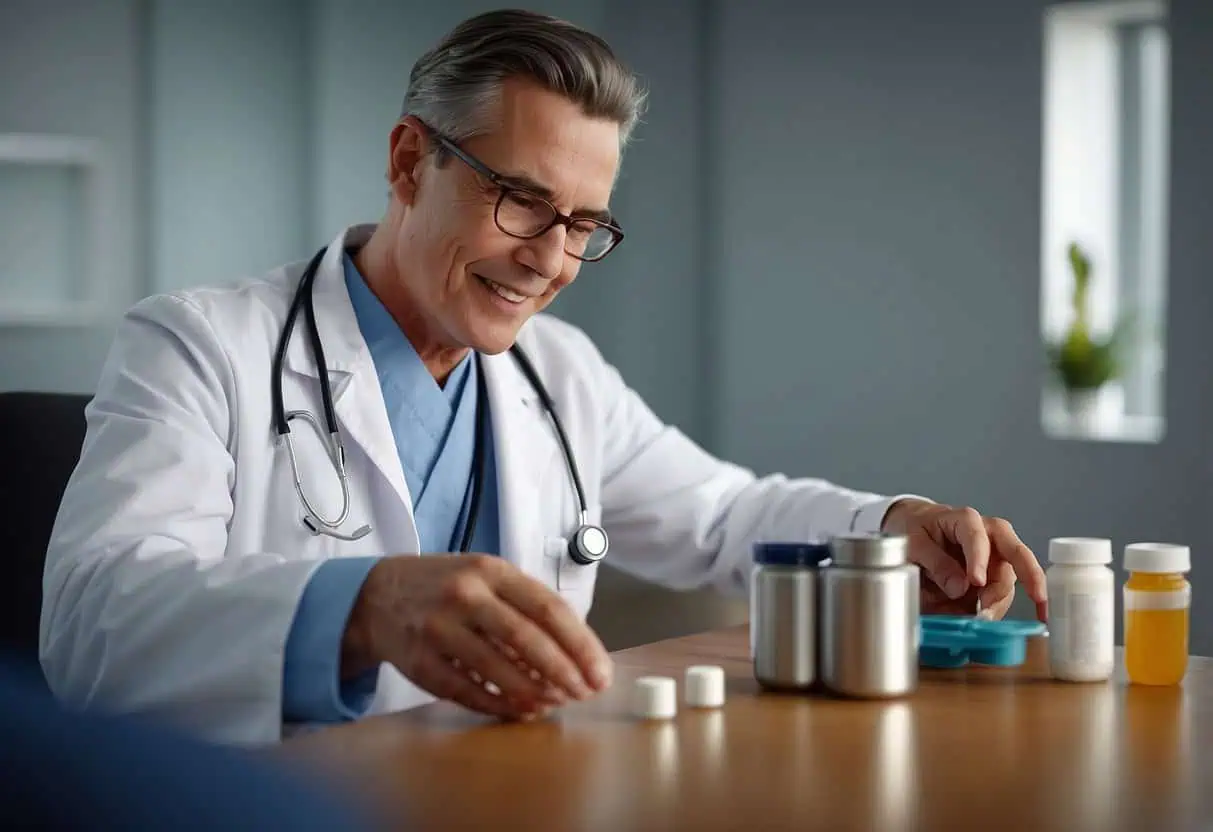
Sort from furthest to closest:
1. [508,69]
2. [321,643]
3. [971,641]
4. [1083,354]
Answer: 1. [1083,354]
2. [508,69]
3. [971,641]
4. [321,643]

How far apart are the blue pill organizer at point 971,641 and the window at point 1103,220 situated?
8.33ft

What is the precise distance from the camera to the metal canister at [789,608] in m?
1.14

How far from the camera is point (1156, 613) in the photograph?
120 centimetres

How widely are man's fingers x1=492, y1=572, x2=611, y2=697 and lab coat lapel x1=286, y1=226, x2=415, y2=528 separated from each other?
53 cm

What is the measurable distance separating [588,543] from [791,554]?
1.54ft

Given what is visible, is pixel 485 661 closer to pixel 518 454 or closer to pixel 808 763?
pixel 808 763

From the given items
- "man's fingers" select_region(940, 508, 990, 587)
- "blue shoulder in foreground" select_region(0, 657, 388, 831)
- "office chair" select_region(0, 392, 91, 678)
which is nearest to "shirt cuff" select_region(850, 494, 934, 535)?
"man's fingers" select_region(940, 508, 990, 587)

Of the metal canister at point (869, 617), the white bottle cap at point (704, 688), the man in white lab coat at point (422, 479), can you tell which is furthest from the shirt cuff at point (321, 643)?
the metal canister at point (869, 617)

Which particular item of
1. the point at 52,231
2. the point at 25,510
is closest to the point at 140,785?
the point at 25,510

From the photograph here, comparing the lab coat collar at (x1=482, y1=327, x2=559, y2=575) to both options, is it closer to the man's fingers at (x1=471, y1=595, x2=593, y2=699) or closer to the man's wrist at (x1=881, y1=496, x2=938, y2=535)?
the man's wrist at (x1=881, y1=496, x2=938, y2=535)

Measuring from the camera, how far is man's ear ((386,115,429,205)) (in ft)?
5.21

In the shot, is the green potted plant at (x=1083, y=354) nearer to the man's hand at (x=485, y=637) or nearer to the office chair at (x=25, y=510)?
the office chair at (x=25, y=510)

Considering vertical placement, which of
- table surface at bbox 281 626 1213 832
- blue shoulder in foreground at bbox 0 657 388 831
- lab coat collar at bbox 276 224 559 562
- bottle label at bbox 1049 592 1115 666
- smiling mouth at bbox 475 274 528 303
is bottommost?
table surface at bbox 281 626 1213 832

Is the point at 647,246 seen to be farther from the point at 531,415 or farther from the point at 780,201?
the point at 531,415
